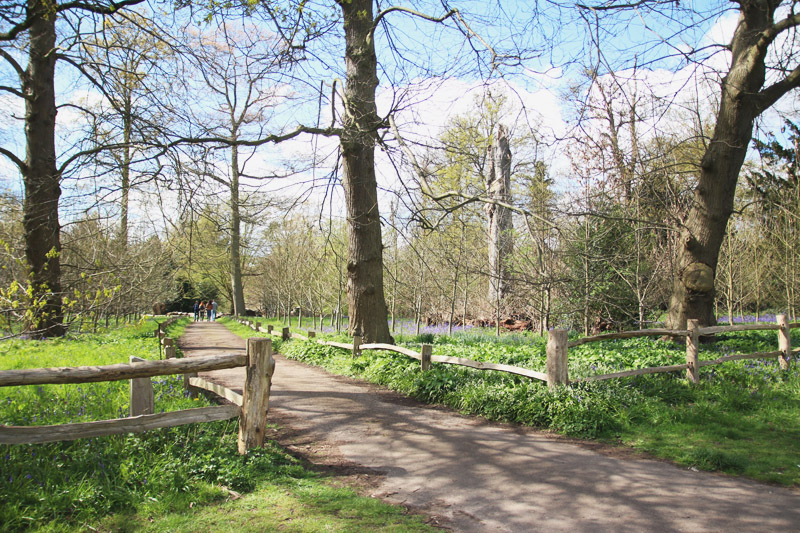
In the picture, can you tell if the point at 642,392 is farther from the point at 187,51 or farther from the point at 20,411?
the point at 187,51

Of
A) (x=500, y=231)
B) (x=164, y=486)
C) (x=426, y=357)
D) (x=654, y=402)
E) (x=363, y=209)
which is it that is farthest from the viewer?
(x=500, y=231)

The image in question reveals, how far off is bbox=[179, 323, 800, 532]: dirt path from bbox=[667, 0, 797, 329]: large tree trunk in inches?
242

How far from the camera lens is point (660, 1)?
8.16 meters

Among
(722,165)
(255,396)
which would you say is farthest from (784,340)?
(255,396)

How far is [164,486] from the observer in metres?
4.32

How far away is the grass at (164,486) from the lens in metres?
3.84

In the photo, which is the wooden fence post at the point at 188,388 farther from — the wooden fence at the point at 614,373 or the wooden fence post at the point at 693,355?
the wooden fence post at the point at 693,355

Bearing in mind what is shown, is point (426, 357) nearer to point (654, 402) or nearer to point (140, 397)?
point (654, 402)

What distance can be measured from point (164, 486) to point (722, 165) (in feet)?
37.1

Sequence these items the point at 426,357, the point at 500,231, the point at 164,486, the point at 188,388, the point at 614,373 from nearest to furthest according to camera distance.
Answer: the point at 164,486
the point at 188,388
the point at 614,373
the point at 426,357
the point at 500,231

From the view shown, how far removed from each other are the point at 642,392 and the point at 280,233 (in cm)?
2429

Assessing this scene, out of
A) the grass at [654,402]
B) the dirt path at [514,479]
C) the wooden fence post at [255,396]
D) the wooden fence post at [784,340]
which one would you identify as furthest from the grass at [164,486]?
the wooden fence post at [784,340]

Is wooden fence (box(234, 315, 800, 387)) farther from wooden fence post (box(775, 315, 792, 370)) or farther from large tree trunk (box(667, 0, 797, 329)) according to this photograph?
large tree trunk (box(667, 0, 797, 329))

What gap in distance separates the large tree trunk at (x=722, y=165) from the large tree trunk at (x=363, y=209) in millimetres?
6428
